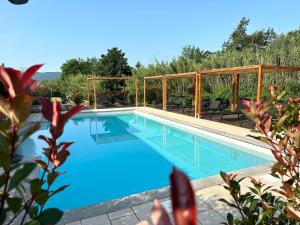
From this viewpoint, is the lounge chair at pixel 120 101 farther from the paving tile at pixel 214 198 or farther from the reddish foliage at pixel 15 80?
the reddish foliage at pixel 15 80

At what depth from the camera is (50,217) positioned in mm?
812

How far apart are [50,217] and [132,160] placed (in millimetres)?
6483

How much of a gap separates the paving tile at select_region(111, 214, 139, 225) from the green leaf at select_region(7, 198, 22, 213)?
2.48 meters

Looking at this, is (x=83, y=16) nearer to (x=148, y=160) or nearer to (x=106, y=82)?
(x=106, y=82)

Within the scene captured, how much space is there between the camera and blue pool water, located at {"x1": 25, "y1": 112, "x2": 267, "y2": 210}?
5.33m

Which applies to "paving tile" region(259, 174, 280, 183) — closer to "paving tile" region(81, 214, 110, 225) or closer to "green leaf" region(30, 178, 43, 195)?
"paving tile" region(81, 214, 110, 225)

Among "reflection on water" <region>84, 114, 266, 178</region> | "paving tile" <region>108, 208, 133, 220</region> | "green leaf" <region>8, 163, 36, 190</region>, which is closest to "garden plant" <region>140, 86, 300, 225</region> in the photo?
"green leaf" <region>8, 163, 36, 190</region>

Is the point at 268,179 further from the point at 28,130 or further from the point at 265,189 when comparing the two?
the point at 28,130

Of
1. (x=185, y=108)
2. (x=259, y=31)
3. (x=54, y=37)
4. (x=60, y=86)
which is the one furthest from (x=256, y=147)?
(x=259, y=31)

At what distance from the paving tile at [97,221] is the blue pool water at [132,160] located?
176 cm

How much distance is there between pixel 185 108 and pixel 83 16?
966cm

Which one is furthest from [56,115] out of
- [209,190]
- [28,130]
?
[209,190]

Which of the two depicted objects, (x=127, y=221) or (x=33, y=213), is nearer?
(x=33, y=213)

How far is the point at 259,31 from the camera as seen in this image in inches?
1371
